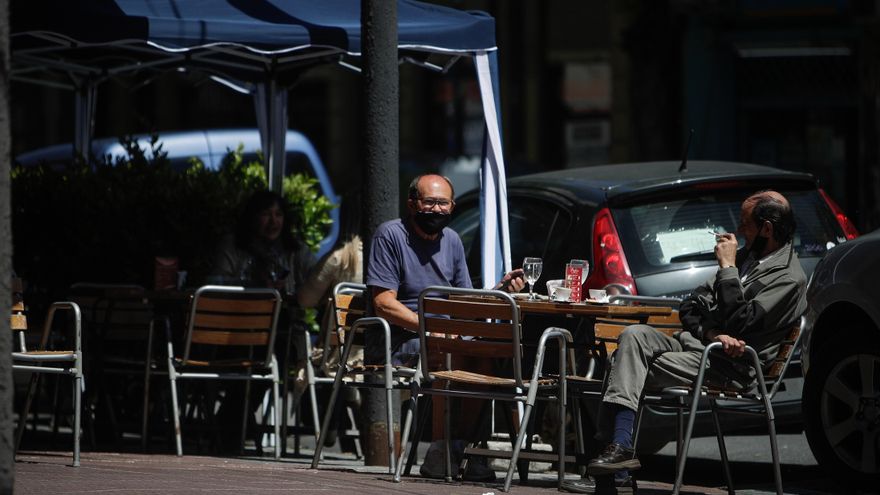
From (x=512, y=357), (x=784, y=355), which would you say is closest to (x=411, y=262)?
(x=512, y=357)

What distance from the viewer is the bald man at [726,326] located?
308 inches

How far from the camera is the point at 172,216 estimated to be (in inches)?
456

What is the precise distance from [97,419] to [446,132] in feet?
61.7

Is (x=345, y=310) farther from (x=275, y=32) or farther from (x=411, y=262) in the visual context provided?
(x=275, y=32)

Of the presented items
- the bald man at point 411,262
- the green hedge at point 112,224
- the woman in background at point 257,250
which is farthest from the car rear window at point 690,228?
the green hedge at point 112,224

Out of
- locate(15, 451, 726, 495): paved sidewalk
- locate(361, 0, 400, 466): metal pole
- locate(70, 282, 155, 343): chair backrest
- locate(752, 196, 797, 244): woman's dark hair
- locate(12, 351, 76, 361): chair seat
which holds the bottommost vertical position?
locate(15, 451, 726, 495): paved sidewalk

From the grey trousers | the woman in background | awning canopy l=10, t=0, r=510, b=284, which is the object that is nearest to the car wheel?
the grey trousers

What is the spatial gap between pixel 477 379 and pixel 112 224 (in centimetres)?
425

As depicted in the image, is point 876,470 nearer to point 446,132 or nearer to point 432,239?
point 432,239

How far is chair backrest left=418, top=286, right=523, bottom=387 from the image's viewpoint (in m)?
7.97

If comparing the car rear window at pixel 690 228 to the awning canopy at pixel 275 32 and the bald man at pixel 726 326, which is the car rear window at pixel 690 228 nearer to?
the awning canopy at pixel 275 32

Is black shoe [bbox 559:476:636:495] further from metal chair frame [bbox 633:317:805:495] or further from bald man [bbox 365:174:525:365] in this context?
bald man [bbox 365:174:525:365]

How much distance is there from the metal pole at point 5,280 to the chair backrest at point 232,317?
4.35 m

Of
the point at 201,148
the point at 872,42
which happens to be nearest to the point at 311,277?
the point at 201,148
